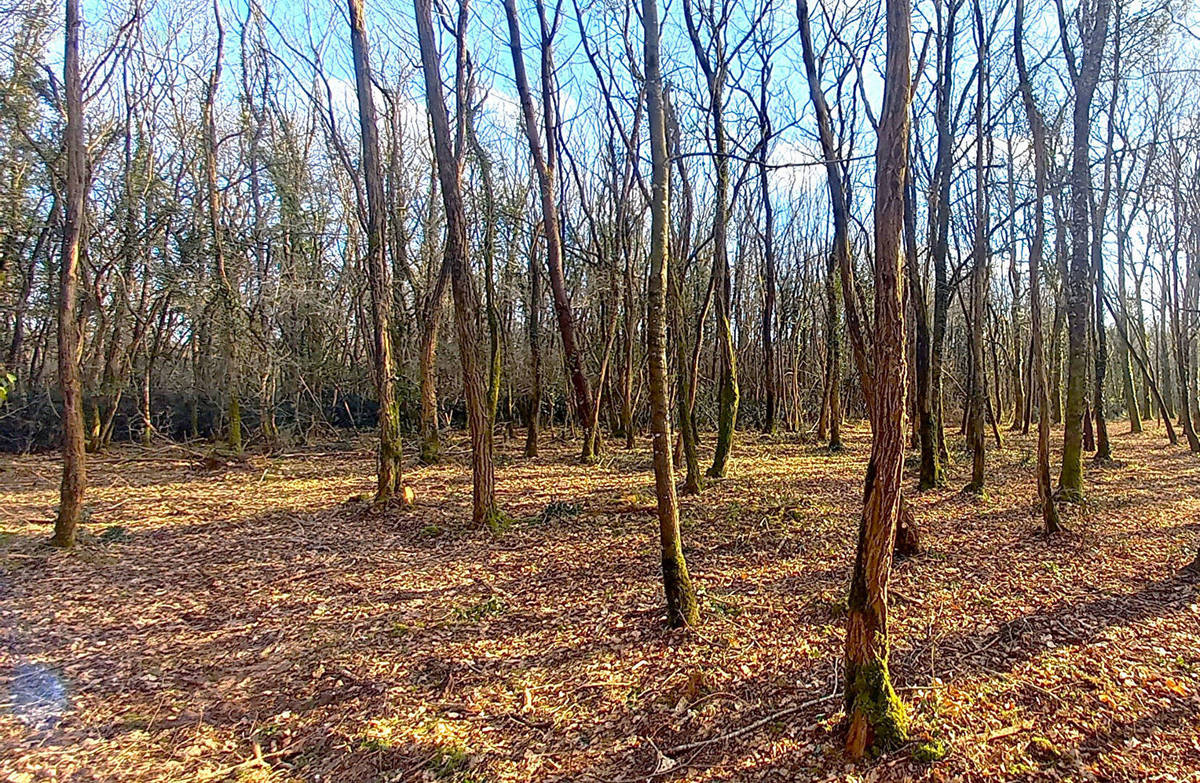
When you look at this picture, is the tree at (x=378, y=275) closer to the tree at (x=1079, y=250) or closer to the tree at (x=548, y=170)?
the tree at (x=548, y=170)

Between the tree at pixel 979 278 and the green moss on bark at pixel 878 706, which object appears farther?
the tree at pixel 979 278

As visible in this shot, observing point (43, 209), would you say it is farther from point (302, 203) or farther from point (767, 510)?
point (767, 510)

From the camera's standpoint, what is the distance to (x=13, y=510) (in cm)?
816

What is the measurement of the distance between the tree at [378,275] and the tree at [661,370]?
5.02m

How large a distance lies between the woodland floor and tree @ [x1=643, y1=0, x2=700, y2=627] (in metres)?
0.28

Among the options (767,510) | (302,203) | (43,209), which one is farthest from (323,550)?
(43,209)

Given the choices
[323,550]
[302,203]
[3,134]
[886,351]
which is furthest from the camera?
[302,203]

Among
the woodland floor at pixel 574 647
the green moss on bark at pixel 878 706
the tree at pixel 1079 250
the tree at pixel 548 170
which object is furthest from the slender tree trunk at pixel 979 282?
the green moss on bark at pixel 878 706

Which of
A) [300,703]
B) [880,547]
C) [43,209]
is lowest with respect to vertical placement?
[300,703]

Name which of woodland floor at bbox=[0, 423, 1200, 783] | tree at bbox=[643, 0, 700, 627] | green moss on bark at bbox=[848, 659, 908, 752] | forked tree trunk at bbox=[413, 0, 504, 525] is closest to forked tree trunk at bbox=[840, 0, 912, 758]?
green moss on bark at bbox=[848, 659, 908, 752]

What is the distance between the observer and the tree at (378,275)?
802cm

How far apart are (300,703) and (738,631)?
292cm

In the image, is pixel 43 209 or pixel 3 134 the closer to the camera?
pixel 3 134

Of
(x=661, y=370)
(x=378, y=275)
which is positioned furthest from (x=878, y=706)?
(x=378, y=275)
